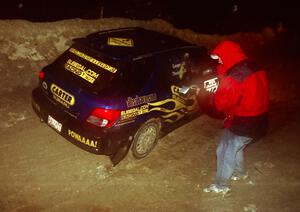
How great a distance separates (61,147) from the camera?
5656 millimetres

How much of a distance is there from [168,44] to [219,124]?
7.39 feet

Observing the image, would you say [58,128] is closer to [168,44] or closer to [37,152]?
[37,152]

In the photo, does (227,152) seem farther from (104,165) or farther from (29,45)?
(29,45)

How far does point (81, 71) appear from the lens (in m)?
5.20

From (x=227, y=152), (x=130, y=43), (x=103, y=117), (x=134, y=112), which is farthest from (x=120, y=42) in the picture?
(x=227, y=152)

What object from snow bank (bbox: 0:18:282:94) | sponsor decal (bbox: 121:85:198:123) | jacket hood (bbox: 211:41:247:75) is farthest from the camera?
snow bank (bbox: 0:18:282:94)

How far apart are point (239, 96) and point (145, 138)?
1.82 m

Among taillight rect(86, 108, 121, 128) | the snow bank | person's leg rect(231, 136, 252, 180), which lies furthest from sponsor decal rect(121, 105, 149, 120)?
the snow bank

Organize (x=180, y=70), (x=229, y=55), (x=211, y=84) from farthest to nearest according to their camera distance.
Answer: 1. (x=211, y=84)
2. (x=180, y=70)
3. (x=229, y=55)

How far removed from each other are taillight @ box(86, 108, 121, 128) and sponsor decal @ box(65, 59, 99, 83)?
1.78 ft

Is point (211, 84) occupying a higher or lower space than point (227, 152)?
higher

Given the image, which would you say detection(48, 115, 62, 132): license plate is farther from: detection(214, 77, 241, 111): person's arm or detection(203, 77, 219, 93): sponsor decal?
detection(203, 77, 219, 93): sponsor decal

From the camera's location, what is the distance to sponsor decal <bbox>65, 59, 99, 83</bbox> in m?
5.07

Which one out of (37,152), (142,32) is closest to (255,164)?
(142,32)
